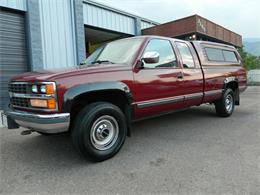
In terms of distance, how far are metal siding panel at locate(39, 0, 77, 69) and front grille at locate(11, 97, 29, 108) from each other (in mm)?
5763

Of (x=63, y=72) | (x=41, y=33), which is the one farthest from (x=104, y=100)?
(x=41, y=33)

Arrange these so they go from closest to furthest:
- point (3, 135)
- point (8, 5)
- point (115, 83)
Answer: point (115, 83)
point (3, 135)
point (8, 5)

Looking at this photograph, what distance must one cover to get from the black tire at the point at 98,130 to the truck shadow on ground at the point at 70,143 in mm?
205

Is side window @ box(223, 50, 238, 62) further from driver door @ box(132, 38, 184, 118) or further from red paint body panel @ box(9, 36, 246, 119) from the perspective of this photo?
driver door @ box(132, 38, 184, 118)

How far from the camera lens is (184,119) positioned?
5.78 meters

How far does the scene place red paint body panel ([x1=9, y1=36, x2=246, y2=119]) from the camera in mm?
2927

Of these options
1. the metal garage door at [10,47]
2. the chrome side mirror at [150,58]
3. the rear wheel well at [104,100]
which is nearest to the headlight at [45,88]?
the rear wheel well at [104,100]

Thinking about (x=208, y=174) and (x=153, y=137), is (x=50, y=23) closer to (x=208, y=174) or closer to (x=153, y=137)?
(x=153, y=137)

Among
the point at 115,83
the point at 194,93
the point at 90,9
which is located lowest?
the point at 194,93

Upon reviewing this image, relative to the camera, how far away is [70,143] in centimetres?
402

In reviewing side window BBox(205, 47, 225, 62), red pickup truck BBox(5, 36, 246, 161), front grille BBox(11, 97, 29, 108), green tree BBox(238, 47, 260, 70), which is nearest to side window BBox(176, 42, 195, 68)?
red pickup truck BBox(5, 36, 246, 161)

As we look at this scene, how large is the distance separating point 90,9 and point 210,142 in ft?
29.2

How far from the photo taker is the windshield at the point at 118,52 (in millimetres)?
3718

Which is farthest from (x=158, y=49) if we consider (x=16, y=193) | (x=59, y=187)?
(x=16, y=193)
